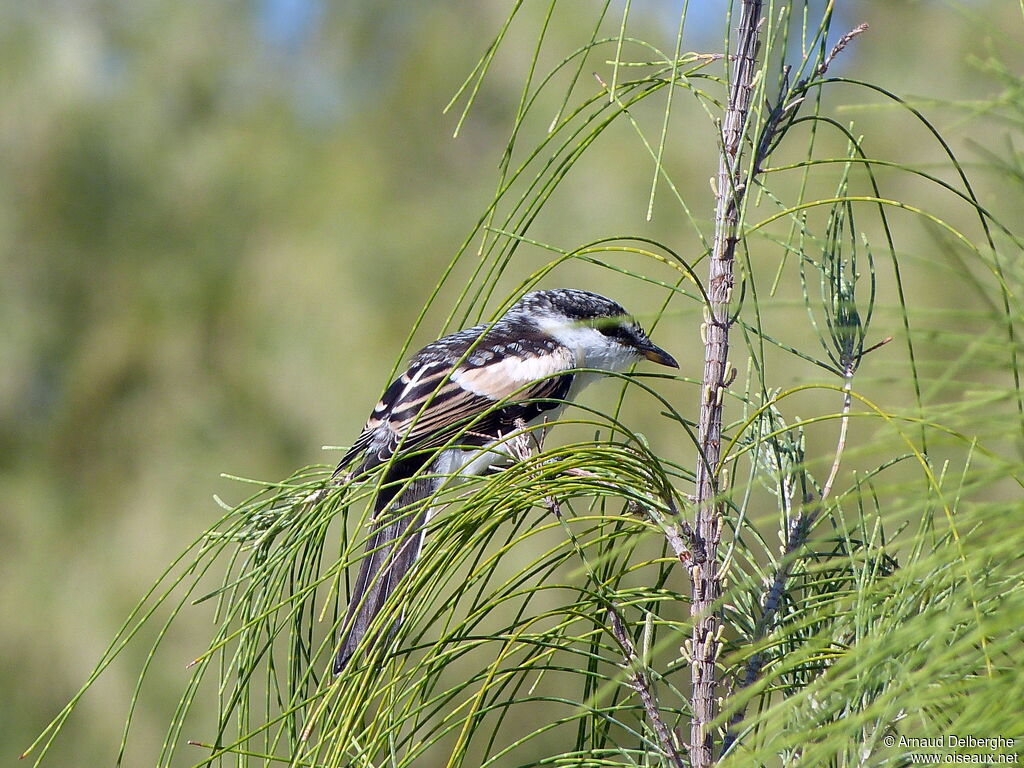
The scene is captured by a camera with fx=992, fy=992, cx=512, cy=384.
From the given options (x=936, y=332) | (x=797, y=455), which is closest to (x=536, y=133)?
(x=797, y=455)

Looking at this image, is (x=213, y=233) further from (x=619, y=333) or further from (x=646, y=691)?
(x=646, y=691)

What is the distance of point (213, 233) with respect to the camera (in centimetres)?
792

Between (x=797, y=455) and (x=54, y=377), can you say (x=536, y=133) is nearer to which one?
(x=54, y=377)

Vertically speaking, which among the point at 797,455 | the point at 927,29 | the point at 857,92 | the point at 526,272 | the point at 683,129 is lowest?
the point at 797,455

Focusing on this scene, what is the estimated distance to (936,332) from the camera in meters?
0.78

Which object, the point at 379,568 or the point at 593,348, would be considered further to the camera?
the point at 593,348

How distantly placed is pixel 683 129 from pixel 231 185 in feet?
12.3

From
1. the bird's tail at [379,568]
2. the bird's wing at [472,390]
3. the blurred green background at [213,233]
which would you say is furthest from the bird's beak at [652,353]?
the blurred green background at [213,233]

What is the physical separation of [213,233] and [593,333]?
5707 millimetres

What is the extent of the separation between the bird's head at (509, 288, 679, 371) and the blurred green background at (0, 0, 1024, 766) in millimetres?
2678

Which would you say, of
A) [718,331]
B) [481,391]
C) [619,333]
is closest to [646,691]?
[718,331]

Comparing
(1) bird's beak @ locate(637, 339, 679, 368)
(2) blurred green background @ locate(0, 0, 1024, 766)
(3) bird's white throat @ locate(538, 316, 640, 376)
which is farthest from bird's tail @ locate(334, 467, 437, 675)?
(2) blurred green background @ locate(0, 0, 1024, 766)

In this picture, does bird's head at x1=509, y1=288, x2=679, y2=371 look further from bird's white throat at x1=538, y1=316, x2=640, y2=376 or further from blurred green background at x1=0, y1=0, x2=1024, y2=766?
blurred green background at x1=0, y1=0, x2=1024, y2=766

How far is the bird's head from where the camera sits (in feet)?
9.66
